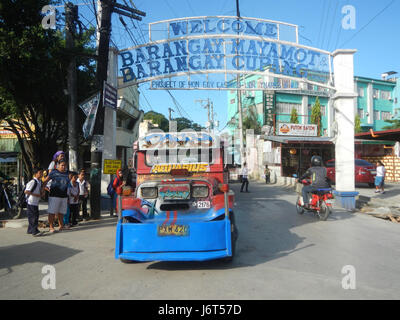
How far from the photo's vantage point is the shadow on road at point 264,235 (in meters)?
5.20

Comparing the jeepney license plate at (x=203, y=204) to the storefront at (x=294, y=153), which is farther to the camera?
the storefront at (x=294, y=153)

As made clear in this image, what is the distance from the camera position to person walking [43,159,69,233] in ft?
25.7

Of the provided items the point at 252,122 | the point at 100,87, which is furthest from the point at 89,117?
the point at 252,122

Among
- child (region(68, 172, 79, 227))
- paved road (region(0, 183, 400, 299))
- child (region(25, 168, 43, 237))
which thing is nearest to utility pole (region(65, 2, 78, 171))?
child (region(68, 172, 79, 227))

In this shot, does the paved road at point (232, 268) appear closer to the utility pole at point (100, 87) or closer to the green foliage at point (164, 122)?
the utility pole at point (100, 87)

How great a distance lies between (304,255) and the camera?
5.64 metres

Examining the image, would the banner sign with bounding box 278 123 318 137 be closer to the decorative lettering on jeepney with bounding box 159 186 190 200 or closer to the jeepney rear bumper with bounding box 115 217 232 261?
the decorative lettering on jeepney with bounding box 159 186 190 200

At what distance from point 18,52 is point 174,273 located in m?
8.28

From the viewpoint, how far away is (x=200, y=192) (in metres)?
5.95

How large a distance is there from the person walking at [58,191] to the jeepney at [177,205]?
6.32 ft

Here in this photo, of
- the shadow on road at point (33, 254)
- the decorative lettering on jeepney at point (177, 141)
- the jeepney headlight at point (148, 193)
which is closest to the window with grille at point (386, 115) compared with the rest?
the decorative lettering on jeepney at point (177, 141)

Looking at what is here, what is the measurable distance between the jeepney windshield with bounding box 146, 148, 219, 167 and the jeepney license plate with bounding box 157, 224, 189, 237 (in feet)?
9.93

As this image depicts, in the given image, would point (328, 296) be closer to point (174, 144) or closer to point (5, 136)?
point (174, 144)

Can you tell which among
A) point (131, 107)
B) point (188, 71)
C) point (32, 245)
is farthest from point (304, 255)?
point (131, 107)
